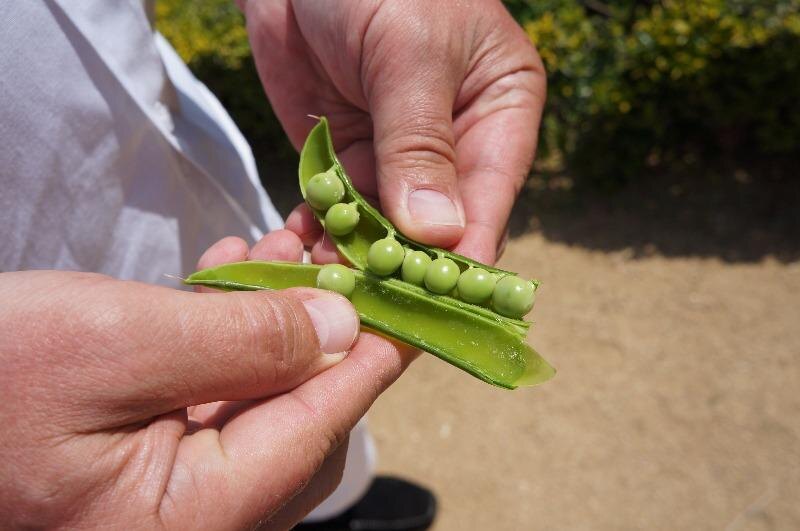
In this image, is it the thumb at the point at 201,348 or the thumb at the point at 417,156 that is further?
the thumb at the point at 417,156

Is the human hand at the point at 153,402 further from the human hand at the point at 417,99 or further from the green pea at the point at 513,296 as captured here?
the human hand at the point at 417,99

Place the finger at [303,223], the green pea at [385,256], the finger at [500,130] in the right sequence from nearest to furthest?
the green pea at [385,256] < the finger at [303,223] < the finger at [500,130]

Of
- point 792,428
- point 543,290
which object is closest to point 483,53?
point 543,290

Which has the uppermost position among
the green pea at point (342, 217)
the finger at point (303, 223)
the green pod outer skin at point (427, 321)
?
the green pea at point (342, 217)

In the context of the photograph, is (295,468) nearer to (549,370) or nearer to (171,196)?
(549,370)

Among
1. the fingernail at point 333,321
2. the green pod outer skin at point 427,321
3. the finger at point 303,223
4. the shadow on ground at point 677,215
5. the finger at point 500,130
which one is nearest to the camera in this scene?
the fingernail at point 333,321

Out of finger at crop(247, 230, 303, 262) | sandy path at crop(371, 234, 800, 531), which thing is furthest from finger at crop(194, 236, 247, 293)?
sandy path at crop(371, 234, 800, 531)

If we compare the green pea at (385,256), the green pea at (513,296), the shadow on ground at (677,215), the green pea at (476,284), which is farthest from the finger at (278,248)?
the shadow on ground at (677,215)
